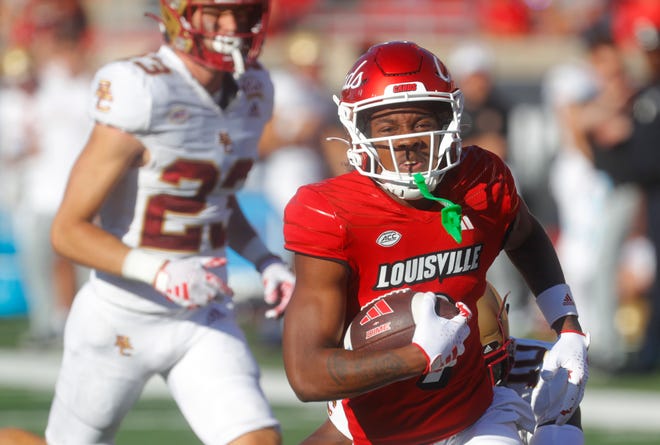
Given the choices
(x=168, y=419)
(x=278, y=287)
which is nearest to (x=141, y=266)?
(x=278, y=287)

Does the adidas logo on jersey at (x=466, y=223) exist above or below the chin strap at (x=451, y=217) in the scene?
below

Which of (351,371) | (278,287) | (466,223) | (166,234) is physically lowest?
(278,287)

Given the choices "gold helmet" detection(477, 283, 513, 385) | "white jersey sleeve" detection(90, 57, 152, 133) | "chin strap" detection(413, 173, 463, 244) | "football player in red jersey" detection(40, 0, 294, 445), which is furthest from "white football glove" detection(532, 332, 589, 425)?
"white jersey sleeve" detection(90, 57, 152, 133)

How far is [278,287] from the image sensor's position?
14.0 feet

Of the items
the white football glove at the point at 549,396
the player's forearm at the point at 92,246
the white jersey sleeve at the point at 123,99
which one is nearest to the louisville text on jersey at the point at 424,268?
the white football glove at the point at 549,396

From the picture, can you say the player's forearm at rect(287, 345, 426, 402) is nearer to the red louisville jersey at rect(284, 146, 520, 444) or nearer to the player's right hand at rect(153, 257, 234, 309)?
the red louisville jersey at rect(284, 146, 520, 444)

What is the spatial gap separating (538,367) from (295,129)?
5441 millimetres

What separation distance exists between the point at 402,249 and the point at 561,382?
1.82 feet

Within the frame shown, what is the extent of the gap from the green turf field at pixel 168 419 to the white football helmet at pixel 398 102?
296 cm

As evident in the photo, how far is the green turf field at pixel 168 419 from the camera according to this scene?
6.26m

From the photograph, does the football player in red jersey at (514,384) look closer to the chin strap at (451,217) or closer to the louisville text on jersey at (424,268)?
the louisville text on jersey at (424,268)

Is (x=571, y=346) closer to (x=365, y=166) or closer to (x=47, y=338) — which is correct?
(x=365, y=166)

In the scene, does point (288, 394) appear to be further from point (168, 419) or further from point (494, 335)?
point (494, 335)

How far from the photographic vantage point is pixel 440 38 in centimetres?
1549
